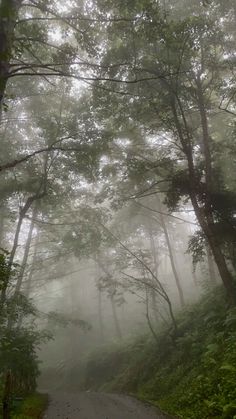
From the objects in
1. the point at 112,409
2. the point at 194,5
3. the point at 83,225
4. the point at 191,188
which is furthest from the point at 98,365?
A: the point at 194,5

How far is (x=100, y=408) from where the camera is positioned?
11.2 metres

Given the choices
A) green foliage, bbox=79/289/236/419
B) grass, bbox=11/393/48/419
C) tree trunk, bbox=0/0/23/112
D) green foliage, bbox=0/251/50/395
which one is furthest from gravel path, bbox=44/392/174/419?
tree trunk, bbox=0/0/23/112

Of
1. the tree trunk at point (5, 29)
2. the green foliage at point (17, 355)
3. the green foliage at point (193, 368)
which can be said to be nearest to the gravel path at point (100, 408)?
the green foliage at point (193, 368)

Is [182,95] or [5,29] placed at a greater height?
[182,95]

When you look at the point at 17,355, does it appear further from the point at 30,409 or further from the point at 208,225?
the point at 208,225

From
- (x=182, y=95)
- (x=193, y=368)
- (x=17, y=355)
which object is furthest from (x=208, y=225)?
(x=17, y=355)

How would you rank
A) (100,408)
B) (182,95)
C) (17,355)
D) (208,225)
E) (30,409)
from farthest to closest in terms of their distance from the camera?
(182,95) → (208,225) → (17,355) → (100,408) → (30,409)

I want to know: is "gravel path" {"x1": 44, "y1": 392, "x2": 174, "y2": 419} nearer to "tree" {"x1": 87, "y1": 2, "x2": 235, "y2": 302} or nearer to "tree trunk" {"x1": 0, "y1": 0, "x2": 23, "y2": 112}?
"tree" {"x1": 87, "y1": 2, "x2": 235, "y2": 302}

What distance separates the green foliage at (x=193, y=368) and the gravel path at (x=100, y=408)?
57cm

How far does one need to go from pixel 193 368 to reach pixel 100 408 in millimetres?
3434

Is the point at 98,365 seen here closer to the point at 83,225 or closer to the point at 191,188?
the point at 83,225

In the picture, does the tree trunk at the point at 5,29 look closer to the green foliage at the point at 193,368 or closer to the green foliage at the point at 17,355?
the green foliage at the point at 17,355

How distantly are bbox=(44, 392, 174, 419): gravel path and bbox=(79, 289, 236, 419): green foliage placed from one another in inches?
22.3

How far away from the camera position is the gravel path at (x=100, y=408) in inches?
391
